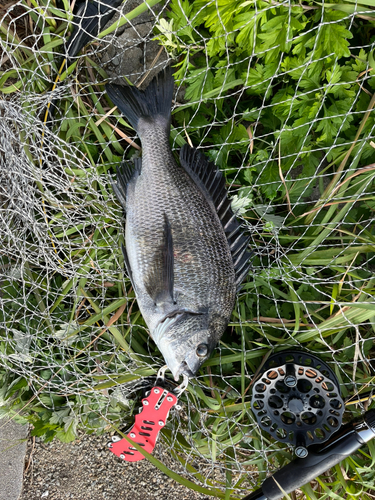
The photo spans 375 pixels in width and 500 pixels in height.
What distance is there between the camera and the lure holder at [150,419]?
1.73m

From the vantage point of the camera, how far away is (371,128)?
1.63m

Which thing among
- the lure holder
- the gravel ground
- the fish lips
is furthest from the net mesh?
the gravel ground

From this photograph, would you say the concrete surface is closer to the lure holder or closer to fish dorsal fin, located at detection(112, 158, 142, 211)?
the lure holder

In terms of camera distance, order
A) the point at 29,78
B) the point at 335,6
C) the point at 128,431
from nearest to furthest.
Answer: the point at 335,6, the point at 29,78, the point at 128,431

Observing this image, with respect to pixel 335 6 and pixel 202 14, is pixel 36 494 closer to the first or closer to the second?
pixel 202 14

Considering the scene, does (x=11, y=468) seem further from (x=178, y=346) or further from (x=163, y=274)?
(x=163, y=274)

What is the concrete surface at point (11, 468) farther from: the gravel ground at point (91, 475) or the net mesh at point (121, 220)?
the net mesh at point (121, 220)

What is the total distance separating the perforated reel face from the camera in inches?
64.9

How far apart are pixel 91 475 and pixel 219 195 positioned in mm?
1885

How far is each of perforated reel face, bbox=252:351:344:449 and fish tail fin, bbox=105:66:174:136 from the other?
4.13 ft

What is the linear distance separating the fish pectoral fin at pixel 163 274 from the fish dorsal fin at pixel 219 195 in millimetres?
250

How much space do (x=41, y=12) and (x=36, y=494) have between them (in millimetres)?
2712

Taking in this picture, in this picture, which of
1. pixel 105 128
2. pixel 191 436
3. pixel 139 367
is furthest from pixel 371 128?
pixel 191 436

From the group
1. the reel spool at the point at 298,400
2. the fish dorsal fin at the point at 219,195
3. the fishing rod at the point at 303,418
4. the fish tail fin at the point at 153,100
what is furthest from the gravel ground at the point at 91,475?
the fish tail fin at the point at 153,100
